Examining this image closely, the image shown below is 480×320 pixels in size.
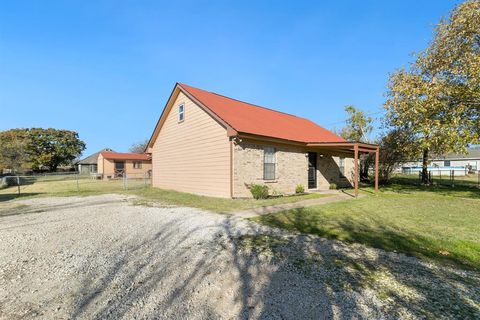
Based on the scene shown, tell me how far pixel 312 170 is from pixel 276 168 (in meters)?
3.71

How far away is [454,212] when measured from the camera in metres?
8.39

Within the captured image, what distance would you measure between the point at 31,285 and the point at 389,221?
780 centimetres

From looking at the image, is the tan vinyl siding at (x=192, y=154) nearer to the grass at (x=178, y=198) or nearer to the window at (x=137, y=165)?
the grass at (x=178, y=198)

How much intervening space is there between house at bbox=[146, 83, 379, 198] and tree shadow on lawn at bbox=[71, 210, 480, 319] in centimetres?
714

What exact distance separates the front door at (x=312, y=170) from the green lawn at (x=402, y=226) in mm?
6076

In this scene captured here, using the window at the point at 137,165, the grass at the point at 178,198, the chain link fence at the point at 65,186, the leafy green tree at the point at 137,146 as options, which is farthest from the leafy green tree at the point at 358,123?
the leafy green tree at the point at 137,146

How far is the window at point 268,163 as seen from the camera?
12938 millimetres

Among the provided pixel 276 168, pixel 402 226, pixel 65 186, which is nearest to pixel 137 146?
pixel 65 186

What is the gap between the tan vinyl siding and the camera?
12.3 metres

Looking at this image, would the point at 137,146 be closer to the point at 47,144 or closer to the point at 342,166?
the point at 47,144

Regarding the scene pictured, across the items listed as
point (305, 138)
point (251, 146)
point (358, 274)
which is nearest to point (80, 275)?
point (358, 274)

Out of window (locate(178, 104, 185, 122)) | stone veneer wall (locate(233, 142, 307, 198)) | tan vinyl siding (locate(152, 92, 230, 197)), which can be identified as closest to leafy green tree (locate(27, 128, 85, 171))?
tan vinyl siding (locate(152, 92, 230, 197))

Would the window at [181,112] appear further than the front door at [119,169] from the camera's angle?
No

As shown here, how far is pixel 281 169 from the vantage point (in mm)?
13539
